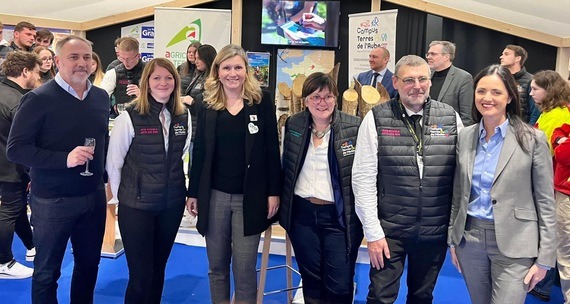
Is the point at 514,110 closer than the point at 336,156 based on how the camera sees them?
Yes

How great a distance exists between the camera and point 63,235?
2279mm

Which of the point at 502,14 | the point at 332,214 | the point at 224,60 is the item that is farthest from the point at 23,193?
the point at 502,14

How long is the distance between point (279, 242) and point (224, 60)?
209 centimetres

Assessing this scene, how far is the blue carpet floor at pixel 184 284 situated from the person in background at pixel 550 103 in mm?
142

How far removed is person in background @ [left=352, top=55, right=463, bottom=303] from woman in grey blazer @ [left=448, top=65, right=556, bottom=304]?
4.9 inches

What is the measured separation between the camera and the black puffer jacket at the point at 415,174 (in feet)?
6.70

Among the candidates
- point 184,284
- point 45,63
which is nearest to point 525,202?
point 184,284

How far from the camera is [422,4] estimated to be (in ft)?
20.9

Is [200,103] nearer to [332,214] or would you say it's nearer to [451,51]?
[332,214]

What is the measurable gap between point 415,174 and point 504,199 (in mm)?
364

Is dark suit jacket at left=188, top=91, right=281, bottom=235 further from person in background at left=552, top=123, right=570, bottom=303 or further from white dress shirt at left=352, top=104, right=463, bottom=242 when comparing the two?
person in background at left=552, top=123, right=570, bottom=303

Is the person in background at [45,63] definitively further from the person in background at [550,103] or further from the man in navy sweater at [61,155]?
the person in background at [550,103]

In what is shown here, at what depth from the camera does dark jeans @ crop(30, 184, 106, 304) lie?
2.24 meters

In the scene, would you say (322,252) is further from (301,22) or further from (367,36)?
(301,22)
